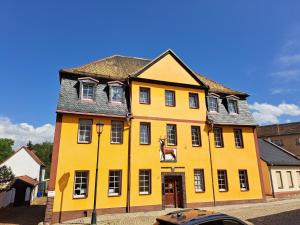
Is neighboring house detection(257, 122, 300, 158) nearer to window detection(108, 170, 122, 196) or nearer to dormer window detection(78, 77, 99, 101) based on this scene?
window detection(108, 170, 122, 196)

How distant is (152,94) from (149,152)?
475 centimetres

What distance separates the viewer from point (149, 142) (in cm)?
1756

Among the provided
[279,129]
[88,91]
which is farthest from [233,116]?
[279,129]

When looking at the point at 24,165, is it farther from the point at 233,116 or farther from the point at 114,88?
the point at 233,116

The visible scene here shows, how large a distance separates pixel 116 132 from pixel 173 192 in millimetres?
6369

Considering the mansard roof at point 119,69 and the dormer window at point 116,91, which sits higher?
the mansard roof at point 119,69

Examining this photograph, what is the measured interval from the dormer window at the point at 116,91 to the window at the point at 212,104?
795cm

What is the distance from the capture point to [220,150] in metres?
19.2

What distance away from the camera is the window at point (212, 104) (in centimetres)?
2047

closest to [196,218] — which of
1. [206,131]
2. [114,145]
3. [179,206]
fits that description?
[114,145]

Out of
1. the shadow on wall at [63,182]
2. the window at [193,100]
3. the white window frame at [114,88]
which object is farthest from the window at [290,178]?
the shadow on wall at [63,182]

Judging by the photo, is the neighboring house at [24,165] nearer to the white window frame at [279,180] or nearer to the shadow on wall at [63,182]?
the shadow on wall at [63,182]

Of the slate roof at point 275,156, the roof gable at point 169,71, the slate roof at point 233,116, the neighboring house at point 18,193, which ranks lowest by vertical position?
the neighboring house at point 18,193

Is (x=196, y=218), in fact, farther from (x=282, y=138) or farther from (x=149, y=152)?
(x=282, y=138)
